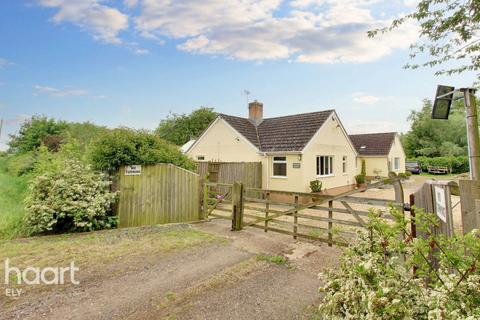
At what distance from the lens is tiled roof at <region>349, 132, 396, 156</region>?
83.4 feet

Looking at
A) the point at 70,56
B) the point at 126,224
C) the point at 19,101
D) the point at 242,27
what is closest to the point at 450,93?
the point at 126,224

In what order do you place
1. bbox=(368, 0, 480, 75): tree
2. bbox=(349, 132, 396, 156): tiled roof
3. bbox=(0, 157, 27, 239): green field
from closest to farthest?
bbox=(368, 0, 480, 75): tree, bbox=(0, 157, 27, 239): green field, bbox=(349, 132, 396, 156): tiled roof

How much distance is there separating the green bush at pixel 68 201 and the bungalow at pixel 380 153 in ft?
73.7

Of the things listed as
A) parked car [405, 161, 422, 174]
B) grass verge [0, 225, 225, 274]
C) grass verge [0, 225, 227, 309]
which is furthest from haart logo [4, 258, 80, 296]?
parked car [405, 161, 422, 174]

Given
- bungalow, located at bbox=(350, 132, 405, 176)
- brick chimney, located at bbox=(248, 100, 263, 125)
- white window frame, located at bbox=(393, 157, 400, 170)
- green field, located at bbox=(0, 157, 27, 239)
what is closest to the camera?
green field, located at bbox=(0, 157, 27, 239)

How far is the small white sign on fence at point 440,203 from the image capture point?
9.49 feet

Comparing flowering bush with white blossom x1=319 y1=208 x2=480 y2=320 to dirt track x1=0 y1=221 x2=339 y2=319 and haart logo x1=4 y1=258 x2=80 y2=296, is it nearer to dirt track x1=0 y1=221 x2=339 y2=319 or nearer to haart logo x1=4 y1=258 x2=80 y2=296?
dirt track x1=0 y1=221 x2=339 y2=319

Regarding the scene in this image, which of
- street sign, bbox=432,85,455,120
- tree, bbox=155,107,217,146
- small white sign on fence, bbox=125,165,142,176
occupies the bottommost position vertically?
small white sign on fence, bbox=125,165,142,176

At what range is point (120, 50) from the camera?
12.0 m

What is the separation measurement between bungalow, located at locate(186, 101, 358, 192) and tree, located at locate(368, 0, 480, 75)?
763 centimetres

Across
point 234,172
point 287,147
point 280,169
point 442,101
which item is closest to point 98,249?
point 442,101

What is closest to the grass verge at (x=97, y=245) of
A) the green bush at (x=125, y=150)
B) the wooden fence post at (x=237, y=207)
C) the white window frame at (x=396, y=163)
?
the wooden fence post at (x=237, y=207)

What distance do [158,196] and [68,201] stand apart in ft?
8.72

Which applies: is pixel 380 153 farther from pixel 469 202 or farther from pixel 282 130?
pixel 469 202
